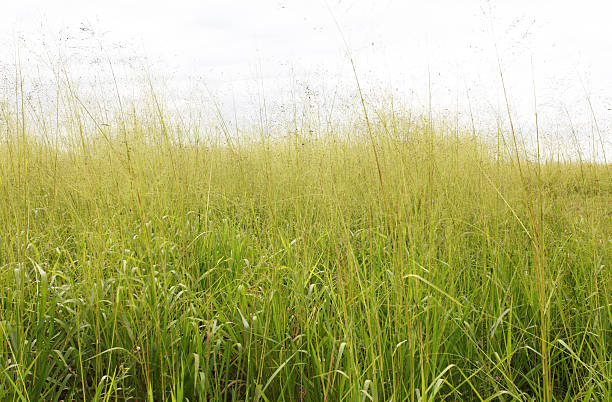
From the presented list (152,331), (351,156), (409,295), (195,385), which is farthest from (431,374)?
(351,156)

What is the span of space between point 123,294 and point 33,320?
0.32 meters

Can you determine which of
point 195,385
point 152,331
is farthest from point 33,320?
point 195,385

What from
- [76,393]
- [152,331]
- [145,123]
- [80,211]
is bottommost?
[76,393]

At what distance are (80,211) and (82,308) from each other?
1.09 metres

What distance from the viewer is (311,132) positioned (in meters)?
2.55

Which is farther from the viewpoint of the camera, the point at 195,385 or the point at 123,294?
the point at 123,294

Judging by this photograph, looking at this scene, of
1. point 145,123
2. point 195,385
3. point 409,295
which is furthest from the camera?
point 145,123

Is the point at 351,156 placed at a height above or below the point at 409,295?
above

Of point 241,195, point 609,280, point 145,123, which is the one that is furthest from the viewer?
point 241,195

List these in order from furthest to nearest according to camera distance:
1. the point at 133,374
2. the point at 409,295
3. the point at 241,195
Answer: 1. the point at 241,195
2. the point at 409,295
3. the point at 133,374

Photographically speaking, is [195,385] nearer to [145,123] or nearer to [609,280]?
[609,280]

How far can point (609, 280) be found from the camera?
5.79 ft

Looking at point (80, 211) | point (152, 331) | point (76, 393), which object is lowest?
point (76, 393)

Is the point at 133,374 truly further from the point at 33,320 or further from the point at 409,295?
the point at 409,295
